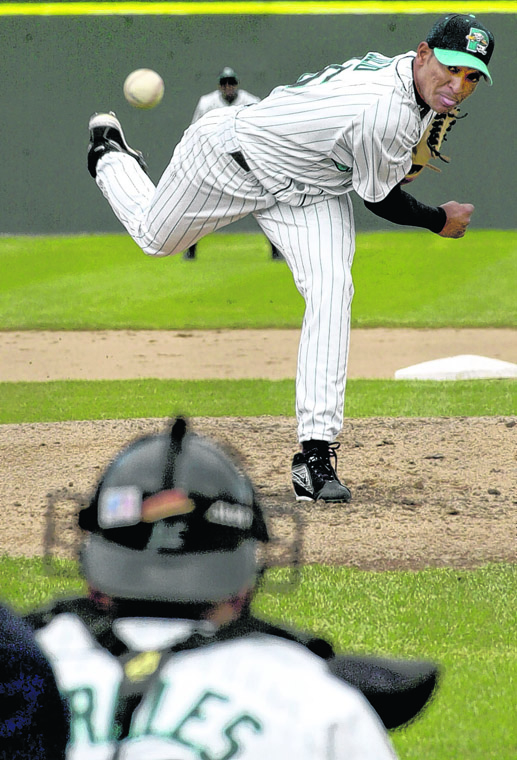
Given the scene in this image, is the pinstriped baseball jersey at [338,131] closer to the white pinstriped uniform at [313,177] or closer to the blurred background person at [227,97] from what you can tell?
Result: the white pinstriped uniform at [313,177]

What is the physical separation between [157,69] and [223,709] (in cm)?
1737

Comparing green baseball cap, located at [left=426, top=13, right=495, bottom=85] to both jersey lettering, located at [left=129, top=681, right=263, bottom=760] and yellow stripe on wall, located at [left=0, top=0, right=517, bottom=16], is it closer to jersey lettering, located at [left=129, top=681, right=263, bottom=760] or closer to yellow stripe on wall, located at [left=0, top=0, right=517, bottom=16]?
jersey lettering, located at [left=129, top=681, right=263, bottom=760]

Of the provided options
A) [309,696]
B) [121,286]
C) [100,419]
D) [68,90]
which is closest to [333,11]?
[68,90]

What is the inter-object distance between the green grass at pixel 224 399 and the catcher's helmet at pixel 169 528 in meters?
4.76

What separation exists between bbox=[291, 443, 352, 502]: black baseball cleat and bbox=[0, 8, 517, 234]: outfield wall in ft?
45.7

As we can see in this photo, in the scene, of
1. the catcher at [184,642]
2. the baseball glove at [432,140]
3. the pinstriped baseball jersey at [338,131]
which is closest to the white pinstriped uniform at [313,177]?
the pinstriped baseball jersey at [338,131]

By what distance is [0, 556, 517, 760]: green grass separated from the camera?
2443 millimetres

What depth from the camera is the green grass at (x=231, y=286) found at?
999cm

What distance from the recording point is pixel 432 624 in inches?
121

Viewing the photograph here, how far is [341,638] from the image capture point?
2.94 meters

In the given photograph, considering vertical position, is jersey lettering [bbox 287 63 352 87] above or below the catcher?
above

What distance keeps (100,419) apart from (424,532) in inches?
98.0

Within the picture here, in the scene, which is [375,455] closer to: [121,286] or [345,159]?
[345,159]

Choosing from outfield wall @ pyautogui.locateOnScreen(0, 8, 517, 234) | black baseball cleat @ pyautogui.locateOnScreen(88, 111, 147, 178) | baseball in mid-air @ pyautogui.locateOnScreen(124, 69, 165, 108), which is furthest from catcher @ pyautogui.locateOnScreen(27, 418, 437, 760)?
outfield wall @ pyautogui.locateOnScreen(0, 8, 517, 234)
